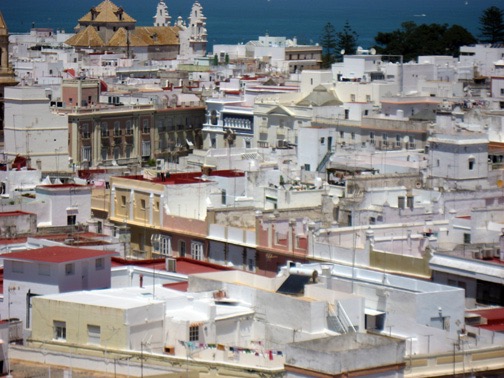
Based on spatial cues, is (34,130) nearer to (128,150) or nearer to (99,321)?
(128,150)

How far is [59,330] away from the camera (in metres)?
31.9

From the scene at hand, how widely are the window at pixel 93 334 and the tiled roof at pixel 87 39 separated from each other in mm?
84190

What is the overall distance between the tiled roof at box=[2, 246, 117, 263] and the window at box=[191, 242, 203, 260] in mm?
9642

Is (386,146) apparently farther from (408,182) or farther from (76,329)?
(76,329)

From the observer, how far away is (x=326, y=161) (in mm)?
57188

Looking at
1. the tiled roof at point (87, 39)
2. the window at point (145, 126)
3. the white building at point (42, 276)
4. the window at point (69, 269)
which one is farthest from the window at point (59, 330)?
the tiled roof at point (87, 39)

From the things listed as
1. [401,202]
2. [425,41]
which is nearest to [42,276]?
[401,202]

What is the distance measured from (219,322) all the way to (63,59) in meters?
70.4

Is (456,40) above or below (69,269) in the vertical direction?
above

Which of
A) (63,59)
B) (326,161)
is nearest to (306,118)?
(326,161)

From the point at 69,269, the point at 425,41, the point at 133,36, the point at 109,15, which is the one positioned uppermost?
the point at 109,15

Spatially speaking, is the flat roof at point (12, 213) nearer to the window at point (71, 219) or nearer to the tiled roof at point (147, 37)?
the window at point (71, 219)

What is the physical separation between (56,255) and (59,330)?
3209mm

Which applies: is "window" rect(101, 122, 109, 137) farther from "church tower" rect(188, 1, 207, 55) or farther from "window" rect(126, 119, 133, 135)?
"church tower" rect(188, 1, 207, 55)
